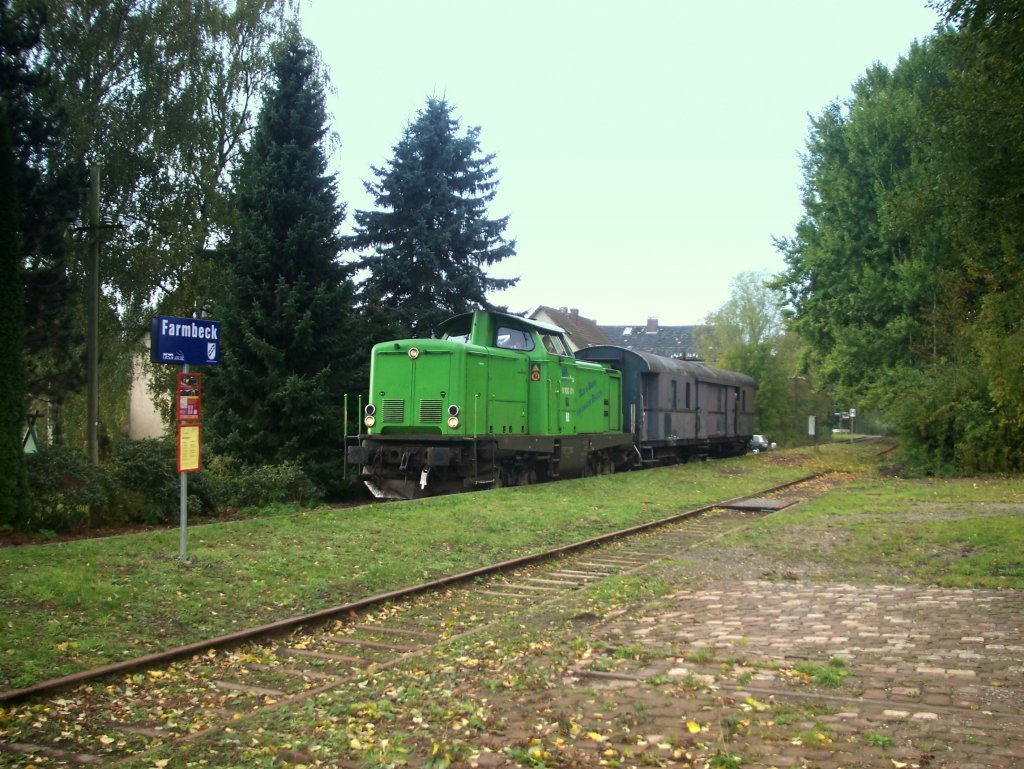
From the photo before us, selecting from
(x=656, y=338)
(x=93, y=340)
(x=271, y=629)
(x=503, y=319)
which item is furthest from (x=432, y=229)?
(x=656, y=338)

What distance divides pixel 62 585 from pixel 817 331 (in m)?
32.3

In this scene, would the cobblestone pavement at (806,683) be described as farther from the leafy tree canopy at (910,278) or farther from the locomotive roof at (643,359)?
the locomotive roof at (643,359)

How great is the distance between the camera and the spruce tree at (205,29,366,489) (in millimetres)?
21453

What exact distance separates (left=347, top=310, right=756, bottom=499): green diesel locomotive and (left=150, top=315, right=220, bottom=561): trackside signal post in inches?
282

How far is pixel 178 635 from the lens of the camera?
23.6 ft

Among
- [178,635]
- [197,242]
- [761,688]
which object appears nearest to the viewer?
[761,688]

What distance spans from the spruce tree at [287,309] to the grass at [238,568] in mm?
6795

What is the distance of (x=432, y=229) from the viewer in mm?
30328

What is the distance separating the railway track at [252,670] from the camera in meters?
5.12

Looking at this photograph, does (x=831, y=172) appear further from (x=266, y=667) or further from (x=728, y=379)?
(x=266, y=667)

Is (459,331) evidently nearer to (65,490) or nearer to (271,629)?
(65,490)

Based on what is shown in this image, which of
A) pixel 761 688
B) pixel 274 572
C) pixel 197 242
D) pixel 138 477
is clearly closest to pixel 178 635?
pixel 274 572

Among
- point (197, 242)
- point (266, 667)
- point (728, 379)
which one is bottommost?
point (266, 667)

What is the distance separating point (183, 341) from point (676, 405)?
20.8m
